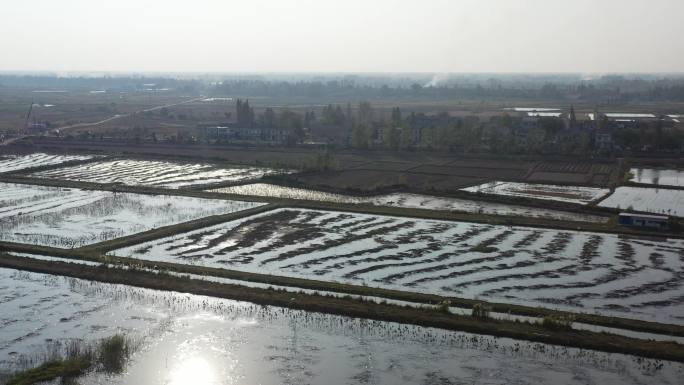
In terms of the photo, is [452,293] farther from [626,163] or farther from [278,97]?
[278,97]

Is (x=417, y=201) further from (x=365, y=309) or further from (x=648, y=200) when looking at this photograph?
(x=365, y=309)

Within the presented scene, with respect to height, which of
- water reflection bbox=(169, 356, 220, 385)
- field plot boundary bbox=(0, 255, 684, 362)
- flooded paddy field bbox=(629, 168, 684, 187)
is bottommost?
water reflection bbox=(169, 356, 220, 385)

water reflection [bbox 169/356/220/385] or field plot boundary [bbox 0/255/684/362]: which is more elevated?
field plot boundary [bbox 0/255/684/362]

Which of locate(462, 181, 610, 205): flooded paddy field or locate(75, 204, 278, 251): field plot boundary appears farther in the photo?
locate(462, 181, 610, 205): flooded paddy field

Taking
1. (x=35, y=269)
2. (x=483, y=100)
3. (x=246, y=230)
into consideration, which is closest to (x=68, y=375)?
(x=35, y=269)

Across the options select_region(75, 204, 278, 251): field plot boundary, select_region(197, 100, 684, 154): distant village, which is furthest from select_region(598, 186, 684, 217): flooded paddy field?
select_region(75, 204, 278, 251): field plot boundary

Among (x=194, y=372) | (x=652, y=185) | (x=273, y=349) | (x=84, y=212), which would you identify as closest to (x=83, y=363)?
(x=194, y=372)

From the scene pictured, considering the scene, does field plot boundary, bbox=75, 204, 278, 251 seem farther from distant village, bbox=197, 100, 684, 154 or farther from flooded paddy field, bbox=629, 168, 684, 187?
distant village, bbox=197, 100, 684, 154
